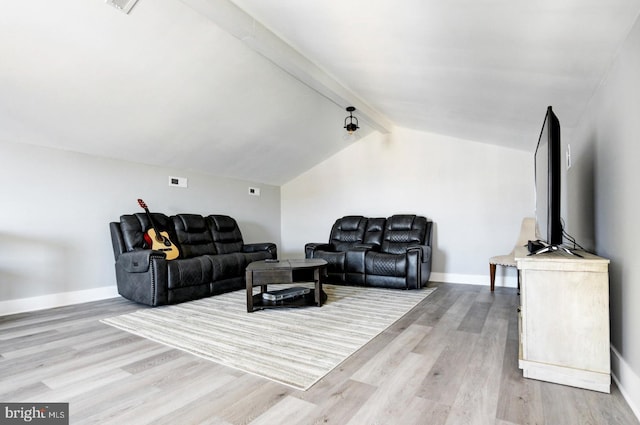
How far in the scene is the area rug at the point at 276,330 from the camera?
199 centimetres

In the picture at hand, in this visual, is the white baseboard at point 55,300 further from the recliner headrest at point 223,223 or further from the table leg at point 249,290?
the table leg at point 249,290

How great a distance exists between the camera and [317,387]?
1.70 metres

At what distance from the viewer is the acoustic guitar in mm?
3850

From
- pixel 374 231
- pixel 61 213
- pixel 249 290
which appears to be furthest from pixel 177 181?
pixel 374 231

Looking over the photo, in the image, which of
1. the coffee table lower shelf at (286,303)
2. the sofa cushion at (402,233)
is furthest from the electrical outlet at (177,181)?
the sofa cushion at (402,233)

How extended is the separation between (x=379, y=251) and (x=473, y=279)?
1350 millimetres

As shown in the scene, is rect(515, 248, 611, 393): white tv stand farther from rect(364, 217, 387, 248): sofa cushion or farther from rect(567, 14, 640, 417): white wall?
rect(364, 217, 387, 248): sofa cushion

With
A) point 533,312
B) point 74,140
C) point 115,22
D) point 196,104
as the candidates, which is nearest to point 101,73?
point 115,22

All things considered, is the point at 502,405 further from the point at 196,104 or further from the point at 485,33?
the point at 196,104

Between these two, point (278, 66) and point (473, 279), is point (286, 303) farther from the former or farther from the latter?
point (473, 279)

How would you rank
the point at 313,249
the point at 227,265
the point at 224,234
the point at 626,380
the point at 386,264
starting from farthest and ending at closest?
the point at 224,234, the point at 313,249, the point at 386,264, the point at 227,265, the point at 626,380

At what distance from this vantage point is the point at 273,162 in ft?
17.8

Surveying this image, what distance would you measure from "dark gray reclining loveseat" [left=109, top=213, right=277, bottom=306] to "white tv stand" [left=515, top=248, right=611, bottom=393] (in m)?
3.11

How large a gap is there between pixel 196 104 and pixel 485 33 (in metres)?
2.79
